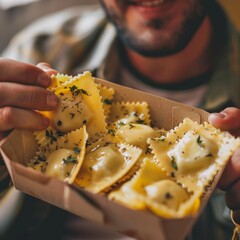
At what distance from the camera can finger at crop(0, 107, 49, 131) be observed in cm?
96

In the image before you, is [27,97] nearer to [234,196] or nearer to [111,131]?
[111,131]

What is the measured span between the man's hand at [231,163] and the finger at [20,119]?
410mm

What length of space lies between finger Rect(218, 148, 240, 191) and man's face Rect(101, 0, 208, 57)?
2.65 ft

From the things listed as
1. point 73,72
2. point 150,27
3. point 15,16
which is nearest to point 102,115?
point 150,27

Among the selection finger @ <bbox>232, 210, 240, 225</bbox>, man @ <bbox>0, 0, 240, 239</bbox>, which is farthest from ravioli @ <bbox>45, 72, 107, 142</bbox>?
man @ <bbox>0, 0, 240, 239</bbox>

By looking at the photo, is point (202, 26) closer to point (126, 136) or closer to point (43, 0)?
point (126, 136)

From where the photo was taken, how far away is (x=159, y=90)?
1752 millimetres

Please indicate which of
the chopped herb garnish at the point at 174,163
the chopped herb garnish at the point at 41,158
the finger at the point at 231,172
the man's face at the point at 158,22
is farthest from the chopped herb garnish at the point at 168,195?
the man's face at the point at 158,22

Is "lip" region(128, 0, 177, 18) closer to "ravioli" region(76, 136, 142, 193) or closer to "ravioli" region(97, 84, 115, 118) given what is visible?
"ravioli" region(97, 84, 115, 118)

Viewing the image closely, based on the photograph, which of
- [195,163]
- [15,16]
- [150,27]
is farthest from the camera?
[15,16]

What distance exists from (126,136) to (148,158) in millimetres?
87

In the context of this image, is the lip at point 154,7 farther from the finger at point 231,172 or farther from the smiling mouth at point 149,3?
the finger at point 231,172

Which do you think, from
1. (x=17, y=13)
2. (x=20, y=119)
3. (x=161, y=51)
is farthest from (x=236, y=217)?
(x=17, y=13)

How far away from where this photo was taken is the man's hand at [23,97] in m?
0.96
